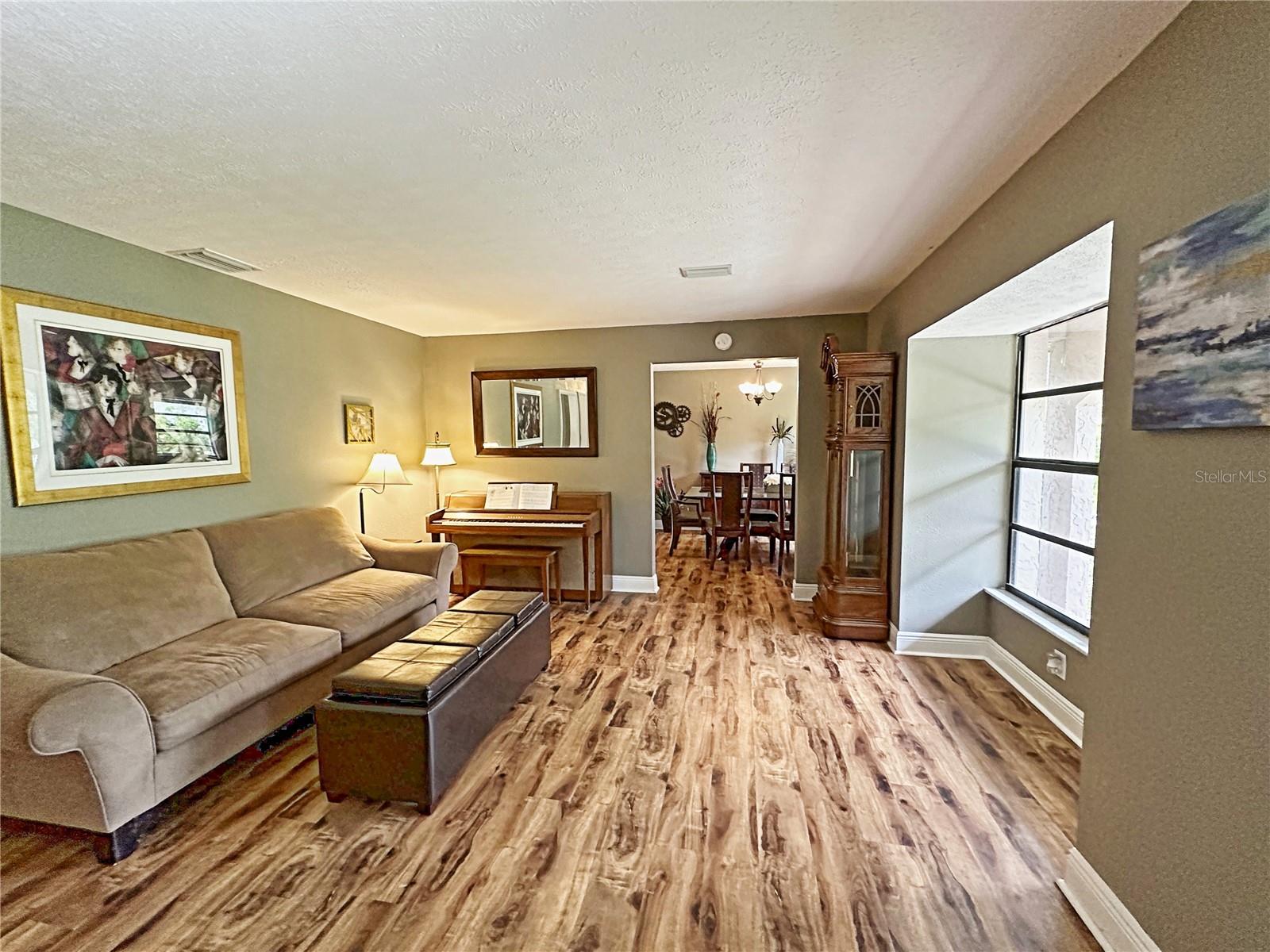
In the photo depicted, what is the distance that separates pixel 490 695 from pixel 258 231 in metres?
2.52

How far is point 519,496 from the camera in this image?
15.8 feet

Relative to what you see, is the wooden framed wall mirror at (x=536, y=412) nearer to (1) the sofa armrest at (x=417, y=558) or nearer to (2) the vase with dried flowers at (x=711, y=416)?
(1) the sofa armrest at (x=417, y=558)

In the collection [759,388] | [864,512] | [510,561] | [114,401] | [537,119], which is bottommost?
[510,561]

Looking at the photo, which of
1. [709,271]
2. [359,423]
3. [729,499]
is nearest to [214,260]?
[359,423]

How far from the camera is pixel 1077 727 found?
248cm

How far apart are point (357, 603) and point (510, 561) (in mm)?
1415

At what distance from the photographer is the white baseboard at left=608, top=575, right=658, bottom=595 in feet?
16.3

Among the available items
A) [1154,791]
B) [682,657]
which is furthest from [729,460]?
[1154,791]

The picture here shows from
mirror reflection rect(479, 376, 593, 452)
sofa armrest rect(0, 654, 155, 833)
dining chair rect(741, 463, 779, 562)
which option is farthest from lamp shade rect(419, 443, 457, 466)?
dining chair rect(741, 463, 779, 562)

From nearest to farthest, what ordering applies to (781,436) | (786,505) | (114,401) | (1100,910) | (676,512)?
(1100,910)
(114,401)
(786,505)
(676,512)
(781,436)

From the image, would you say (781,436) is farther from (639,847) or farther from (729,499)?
(639,847)

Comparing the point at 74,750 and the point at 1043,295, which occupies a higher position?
the point at 1043,295

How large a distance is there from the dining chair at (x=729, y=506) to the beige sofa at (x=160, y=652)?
131 inches

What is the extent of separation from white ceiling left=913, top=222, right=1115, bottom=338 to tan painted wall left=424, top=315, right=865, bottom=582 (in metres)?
1.41
